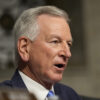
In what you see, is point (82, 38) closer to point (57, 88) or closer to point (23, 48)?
point (57, 88)

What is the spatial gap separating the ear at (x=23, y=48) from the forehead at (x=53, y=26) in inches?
4.6

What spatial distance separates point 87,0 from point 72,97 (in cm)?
256

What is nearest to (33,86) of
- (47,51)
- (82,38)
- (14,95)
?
(47,51)

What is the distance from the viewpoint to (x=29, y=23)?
2.11 meters

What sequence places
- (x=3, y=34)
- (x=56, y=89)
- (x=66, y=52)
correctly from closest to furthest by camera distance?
1. (x=66, y=52)
2. (x=56, y=89)
3. (x=3, y=34)

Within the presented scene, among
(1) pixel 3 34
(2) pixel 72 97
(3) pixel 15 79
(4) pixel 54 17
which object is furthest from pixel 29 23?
(1) pixel 3 34

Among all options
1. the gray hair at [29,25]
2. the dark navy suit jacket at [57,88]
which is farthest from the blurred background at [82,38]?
the gray hair at [29,25]

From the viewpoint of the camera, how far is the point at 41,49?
211 cm

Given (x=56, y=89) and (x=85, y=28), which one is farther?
(x=85, y=28)

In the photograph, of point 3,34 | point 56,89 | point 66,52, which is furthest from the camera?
point 3,34

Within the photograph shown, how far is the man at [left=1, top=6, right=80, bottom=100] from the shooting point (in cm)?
205

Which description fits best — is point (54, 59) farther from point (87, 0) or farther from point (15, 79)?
point (87, 0)

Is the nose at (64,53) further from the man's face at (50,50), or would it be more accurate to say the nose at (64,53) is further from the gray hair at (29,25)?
the gray hair at (29,25)

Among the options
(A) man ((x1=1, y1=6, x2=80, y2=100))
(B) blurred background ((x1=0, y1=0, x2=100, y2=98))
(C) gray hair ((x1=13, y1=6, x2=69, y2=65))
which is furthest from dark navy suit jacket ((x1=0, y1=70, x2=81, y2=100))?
(B) blurred background ((x1=0, y1=0, x2=100, y2=98))
